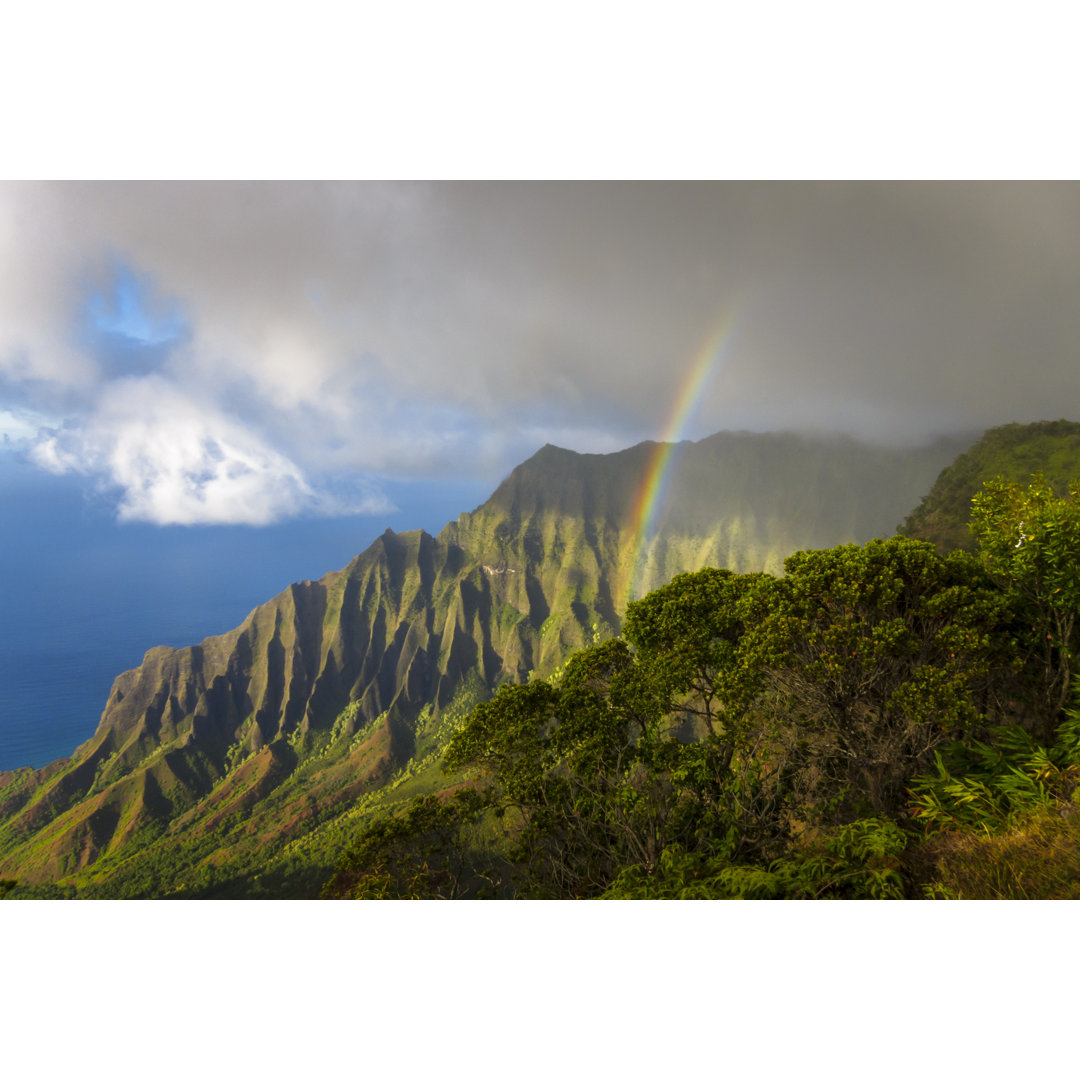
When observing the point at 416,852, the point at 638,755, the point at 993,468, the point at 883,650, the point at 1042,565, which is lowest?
the point at 416,852

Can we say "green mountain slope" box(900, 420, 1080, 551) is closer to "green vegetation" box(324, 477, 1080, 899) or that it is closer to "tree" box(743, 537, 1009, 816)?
"green vegetation" box(324, 477, 1080, 899)

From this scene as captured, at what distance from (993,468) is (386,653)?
64741 mm

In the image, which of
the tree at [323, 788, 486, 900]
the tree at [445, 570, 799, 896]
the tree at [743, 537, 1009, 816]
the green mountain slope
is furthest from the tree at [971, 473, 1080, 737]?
the green mountain slope

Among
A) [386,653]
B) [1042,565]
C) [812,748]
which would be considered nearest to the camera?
[1042,565]

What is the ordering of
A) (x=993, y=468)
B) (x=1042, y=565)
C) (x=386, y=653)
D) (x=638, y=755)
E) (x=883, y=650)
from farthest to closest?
(x=386, y=653) → (x=993, y=468) → (x=638, y=755) → (x=883, y=650) → (x=1042, y=565)

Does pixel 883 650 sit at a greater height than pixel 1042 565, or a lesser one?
lesser

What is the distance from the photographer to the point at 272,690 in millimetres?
61469

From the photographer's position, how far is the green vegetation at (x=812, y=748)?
418cm

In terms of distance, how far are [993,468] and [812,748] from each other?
25.2 metres

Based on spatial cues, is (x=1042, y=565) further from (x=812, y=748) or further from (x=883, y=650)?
(x=812, y=748)

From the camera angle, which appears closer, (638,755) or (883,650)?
(883,650)

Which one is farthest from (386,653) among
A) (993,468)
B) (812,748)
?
(812,748)

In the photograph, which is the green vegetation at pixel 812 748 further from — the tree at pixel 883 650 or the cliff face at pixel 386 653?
the cliff face at pixel 386 653

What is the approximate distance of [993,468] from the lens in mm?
22031
